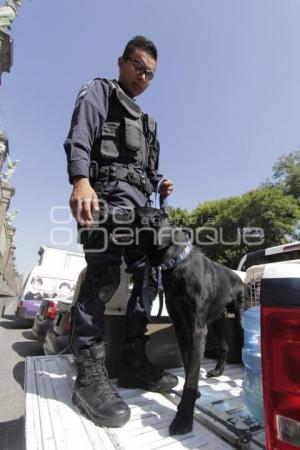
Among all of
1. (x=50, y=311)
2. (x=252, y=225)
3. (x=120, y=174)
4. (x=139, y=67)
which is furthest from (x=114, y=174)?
(x=252, y=225)

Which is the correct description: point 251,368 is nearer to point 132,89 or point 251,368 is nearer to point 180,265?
point 180,265

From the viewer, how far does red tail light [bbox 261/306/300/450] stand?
2.22ft

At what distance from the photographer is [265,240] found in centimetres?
1995

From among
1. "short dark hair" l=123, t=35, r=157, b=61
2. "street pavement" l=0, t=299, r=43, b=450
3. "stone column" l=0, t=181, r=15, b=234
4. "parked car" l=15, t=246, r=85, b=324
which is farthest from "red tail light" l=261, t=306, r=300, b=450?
"stone column" l=0, t=181, r=15, b=234

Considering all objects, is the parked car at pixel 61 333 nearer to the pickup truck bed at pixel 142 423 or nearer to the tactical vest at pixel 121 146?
the pickup truck bed at pixel 142 423

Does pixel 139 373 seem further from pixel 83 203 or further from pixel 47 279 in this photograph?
pixel 47 279

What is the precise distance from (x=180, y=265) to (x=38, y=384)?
3.79ft

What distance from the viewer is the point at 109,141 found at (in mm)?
1978

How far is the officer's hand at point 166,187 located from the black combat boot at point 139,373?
A: 1.22 metres

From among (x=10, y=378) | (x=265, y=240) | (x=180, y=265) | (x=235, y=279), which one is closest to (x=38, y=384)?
(x=180, y=265)

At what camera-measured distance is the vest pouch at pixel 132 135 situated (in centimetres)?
200

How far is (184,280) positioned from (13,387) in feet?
12.6

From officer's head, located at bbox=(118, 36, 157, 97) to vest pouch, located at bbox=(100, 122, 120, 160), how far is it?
47 cm

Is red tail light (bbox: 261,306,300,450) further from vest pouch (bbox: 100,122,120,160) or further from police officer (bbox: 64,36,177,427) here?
vest pouch (bbox: 100,122,120,160)
